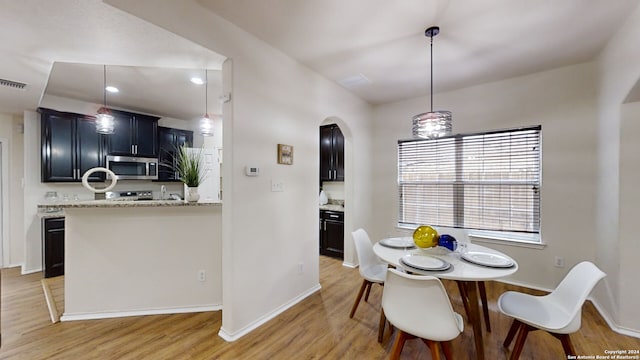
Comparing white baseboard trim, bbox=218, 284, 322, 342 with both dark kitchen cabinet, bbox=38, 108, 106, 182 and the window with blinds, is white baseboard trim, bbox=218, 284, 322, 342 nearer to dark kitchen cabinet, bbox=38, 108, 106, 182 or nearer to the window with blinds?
the window with blinds

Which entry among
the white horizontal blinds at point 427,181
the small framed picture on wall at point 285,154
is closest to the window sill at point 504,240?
the white horizontal blinds at point 427,181

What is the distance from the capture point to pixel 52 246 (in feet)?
12.4

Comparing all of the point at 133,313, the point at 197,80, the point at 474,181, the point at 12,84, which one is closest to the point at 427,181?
the point at 474,181

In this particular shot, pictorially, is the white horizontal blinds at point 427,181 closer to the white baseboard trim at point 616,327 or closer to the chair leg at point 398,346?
the white baseboard trim at point 616,327

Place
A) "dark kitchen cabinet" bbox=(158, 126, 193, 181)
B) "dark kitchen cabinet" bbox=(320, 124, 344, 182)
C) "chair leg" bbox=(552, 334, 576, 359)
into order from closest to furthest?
"chair leg" bbox=(552, 334, 576, 359) → "dark kitchen cabinet" bbox=(320, 124, 344, 182) → "dark kitchen cabinet" bbox=(158, 126, 193, 181)

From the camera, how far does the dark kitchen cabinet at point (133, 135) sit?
14.6 ft

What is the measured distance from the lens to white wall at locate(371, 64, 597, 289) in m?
3.15

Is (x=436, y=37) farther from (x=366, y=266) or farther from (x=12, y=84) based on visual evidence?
(x=12, y=84)

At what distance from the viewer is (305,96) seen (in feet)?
10.6

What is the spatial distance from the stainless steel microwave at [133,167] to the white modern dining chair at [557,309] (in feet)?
17.4

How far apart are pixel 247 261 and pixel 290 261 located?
618 millimetres

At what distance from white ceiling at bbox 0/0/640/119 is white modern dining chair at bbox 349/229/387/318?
1975 millimetres

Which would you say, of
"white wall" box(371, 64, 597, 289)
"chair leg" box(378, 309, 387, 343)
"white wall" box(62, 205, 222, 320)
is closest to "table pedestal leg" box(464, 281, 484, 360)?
"chair leg" box(378, 309, 387, 343)

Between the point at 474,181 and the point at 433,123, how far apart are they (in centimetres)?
185
